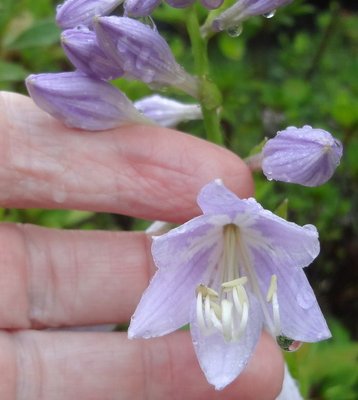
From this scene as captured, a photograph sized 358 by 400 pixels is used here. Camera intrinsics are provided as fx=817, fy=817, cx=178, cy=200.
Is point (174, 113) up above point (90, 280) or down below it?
above

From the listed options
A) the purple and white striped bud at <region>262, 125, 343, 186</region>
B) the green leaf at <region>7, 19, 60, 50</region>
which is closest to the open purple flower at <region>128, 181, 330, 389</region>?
the purple and white striped bud at <region>262, 125, 343, 186</region>

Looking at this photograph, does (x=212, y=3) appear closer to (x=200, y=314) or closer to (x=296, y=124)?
(x=200, y=314)

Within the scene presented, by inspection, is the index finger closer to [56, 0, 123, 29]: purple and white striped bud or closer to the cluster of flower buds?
the cluster of flower buds

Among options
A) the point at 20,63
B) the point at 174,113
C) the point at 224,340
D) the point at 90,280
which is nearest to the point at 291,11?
the point at 20,63

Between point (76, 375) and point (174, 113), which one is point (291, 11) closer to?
point (174, 113)

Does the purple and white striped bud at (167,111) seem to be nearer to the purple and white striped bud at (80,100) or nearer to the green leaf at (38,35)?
the purple and white striped bud at (80,100)

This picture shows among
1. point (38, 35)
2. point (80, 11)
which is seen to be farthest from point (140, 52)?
point (38, 35)
